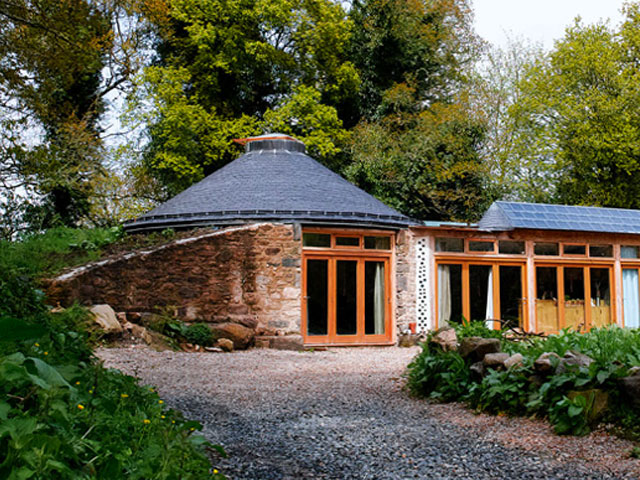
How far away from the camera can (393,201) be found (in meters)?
20.5

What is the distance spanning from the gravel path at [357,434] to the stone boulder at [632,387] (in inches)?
14.4

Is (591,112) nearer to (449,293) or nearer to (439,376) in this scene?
(449,293)

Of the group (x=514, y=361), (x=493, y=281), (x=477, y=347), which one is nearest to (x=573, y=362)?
(x=514, y=361)

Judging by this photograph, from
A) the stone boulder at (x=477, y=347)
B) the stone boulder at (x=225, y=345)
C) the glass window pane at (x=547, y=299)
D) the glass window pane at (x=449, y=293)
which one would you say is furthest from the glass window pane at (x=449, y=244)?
the stone boulder at (x=477, y=347)

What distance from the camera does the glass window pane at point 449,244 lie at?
13305 millimetres

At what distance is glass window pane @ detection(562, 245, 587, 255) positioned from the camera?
14.5 meters

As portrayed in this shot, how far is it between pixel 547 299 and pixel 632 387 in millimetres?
10244

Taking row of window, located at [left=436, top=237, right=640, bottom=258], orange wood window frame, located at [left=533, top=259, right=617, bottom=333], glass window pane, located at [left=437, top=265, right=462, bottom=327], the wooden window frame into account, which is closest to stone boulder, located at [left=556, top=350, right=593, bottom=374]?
glass window pane, located at [left=437, top=265, right=462, bottom=327]

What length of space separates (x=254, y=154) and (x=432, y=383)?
35.7 ft

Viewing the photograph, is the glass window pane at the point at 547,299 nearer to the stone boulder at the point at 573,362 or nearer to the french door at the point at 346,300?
the french door at the point at 346,300

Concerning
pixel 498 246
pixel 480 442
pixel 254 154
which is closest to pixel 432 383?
pixel 480 442

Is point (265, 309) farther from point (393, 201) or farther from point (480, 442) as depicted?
point (393, 201)

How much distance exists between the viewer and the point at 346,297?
41.4 ft

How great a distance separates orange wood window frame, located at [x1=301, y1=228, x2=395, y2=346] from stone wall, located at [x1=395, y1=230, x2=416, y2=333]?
147mm
